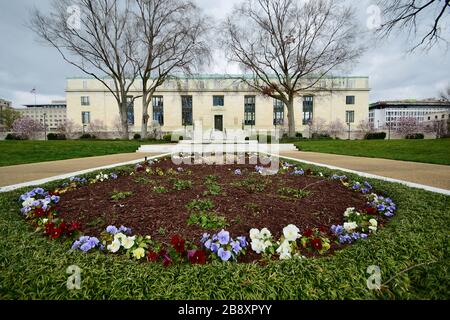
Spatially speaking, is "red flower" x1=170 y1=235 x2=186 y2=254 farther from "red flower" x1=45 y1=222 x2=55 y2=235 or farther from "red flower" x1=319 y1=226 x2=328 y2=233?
"red flower" x1=319 y1=226 x2=328 y2=233

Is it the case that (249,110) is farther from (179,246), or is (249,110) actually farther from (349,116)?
(179,246)

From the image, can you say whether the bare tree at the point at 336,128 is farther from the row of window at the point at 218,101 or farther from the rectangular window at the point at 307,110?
the row of window at the point at 218,101

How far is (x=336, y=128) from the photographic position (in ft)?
129

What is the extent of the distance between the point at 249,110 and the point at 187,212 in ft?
130

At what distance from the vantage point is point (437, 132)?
3272cm

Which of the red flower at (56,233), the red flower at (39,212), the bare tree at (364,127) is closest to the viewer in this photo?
the red flower at (56,233)

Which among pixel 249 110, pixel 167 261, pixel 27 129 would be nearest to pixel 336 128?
pixel 249 110

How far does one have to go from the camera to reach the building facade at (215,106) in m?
40.0

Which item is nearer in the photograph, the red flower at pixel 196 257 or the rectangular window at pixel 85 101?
the red flower at pixel 196 257

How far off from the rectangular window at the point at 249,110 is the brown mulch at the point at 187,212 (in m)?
37.4

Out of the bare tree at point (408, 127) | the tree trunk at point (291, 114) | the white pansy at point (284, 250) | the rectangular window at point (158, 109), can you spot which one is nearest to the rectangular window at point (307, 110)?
the bare tree at point (408, 127)

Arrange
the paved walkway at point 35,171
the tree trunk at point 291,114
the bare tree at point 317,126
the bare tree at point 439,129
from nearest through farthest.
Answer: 1. the paved walkway at point 35,171
2. the tree trunk at point 291,114
3. the bare tree at point 439,129
4. the bare tree at point 317,126
